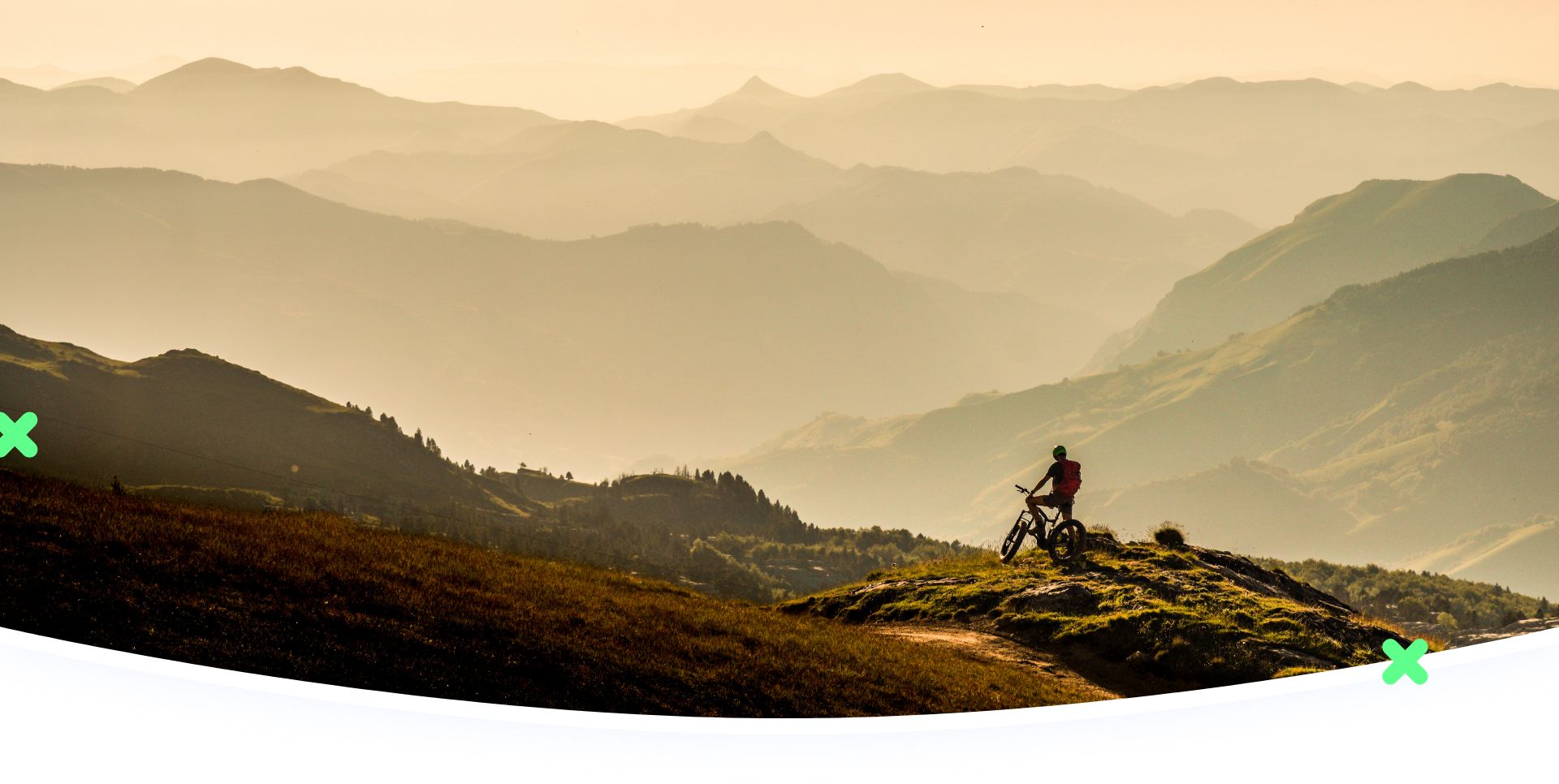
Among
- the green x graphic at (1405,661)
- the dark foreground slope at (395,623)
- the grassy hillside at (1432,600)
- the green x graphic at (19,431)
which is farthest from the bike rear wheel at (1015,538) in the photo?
the green x graphic at (19,431)

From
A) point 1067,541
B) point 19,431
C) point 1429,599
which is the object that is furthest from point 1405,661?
point 1429,599

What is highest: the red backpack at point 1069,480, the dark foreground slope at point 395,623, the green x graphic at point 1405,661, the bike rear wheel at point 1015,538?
the red backpack at point 1069,480

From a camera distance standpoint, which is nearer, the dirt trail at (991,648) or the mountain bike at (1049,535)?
the dirt trail at (991,648)

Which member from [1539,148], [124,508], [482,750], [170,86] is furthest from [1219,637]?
[1539,148]

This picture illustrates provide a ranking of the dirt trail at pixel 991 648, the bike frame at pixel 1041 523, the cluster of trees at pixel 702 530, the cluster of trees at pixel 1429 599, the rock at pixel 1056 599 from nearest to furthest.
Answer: the dirt trail at pixel 991 648 < the rock at pixel 1056 599 < the bike frame at pixel 1041 523 < the cluster of trees at pixel 1429 599 < the cluster of trees at pixel 702 530

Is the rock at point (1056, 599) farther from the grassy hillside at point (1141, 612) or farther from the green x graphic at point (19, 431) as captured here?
the green x graphic at point (19, 431)

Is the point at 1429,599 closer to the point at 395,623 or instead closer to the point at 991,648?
the point at 991,648

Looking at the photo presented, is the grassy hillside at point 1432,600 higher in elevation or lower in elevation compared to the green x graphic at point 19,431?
higher

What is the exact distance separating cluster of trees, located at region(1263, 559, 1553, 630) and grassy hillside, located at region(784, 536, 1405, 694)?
556cm

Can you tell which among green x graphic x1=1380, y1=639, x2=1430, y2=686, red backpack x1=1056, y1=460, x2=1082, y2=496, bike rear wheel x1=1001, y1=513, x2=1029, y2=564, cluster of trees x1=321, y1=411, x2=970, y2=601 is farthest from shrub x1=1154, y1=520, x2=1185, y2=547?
cluster of trees x1=321, y1=411, x2=970, y2=601

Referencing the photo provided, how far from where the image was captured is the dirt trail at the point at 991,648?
54.9 ft

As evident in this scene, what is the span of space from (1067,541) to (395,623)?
38.7ft

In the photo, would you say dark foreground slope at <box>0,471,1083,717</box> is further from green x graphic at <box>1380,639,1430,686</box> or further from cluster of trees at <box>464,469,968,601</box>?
cluster of trees at <box>464,469,968,601</box>

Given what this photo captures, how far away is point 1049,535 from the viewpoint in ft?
64.4
